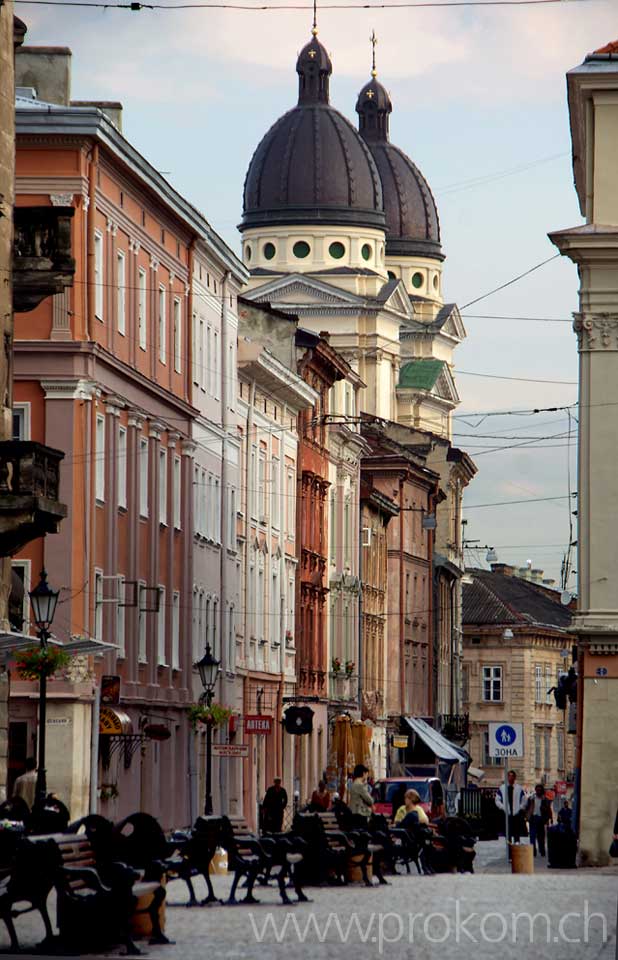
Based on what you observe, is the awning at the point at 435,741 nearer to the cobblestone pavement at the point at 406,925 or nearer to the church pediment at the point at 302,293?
the church pediment at the point at 302,293

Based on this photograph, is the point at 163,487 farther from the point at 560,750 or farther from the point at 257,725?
the point at 560,750

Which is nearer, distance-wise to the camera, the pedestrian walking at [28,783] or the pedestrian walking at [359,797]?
the pedestrian walking at [28,783]

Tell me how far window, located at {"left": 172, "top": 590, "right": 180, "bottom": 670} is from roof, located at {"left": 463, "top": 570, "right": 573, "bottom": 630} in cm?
8382

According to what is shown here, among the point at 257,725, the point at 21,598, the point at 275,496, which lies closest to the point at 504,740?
the point at 21,598

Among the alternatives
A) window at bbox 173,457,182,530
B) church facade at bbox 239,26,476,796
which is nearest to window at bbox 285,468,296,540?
church facade at bbox 239,26,476,796

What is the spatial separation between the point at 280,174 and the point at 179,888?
365 feet

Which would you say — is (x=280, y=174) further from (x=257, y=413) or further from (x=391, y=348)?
(x=257, y=413)

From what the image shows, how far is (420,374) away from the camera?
5989 inches

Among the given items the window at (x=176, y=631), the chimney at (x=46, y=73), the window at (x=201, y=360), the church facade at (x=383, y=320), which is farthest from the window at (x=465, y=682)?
the chimney at (x=46, y=73)

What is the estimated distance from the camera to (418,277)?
16050cm

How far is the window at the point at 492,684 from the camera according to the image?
477 ft

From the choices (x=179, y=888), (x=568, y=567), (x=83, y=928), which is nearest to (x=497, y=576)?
(x=568, y=567)

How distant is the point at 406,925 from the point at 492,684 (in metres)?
125

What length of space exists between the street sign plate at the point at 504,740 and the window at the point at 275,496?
102 ft
